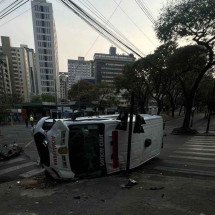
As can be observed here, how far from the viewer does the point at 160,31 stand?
2198cm

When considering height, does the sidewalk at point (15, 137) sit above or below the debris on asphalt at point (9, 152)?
below

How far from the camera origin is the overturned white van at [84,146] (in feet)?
24.9

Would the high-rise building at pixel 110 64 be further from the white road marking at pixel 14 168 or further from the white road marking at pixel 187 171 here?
the white road marking at pixel 187 171

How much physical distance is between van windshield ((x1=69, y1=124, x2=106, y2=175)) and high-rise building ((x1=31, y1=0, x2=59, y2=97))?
116597 mm

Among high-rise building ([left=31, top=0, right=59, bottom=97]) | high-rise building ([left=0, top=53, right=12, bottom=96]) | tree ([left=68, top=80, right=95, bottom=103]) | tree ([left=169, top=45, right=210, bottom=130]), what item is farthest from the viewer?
high-rise building ([left=31, top=0, right=59, bottom=97])

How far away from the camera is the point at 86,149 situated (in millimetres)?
7844

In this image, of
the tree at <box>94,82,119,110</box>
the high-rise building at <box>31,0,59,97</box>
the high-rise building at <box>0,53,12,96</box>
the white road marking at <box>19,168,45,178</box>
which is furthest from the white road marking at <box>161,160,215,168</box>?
the high-rise building at <box>31,0,59,97</box>

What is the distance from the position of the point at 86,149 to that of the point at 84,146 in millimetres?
107

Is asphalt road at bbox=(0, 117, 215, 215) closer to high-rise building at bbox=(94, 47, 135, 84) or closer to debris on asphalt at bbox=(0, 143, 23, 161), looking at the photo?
debris on asphalt at bbox=(0, 143, 23, 161)

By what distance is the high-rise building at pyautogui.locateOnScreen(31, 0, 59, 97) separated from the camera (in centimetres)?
12362

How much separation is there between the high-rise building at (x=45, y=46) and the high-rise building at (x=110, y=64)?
2165 inches

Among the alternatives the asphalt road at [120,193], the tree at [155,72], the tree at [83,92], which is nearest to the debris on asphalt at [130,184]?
the asphalt road at [120,193]

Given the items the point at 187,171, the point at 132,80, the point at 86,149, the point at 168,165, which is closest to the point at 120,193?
the point at 86,149

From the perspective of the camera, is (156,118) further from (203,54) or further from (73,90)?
(73,90)
